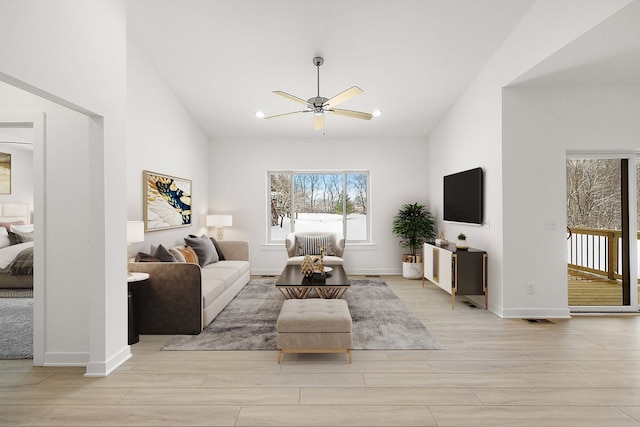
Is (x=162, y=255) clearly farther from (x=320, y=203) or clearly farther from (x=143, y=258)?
(x=320, y=203)

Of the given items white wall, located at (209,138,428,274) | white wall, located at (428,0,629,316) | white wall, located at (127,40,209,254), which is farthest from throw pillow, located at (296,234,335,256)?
white wall, located at (428,0,629,316)

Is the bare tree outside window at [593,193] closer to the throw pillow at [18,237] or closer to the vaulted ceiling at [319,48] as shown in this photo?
the vaulted ceiling at [319,48]

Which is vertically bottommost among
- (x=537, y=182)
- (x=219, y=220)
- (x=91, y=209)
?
(x=219, y=220)

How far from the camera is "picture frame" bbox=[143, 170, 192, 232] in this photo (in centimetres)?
464

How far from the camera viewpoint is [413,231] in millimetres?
6617

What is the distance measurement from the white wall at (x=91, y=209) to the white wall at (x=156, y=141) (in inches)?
50.1

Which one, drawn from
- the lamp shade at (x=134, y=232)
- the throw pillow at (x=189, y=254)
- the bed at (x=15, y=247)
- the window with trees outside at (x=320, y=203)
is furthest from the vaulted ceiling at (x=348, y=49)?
the bed at (x=15, y=247)

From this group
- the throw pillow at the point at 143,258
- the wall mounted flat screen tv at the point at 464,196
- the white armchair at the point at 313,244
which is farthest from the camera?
the white armchair at the point at 313,244

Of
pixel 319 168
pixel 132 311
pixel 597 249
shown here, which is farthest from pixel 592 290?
pixel 132 311

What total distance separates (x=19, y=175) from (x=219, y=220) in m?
3.46

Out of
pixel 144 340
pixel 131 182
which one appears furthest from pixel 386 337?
pixel 131 182

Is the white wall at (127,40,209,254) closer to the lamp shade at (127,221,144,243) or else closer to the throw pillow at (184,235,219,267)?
the throw pillow at (184,235,219,267)

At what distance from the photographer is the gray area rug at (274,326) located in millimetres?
3342

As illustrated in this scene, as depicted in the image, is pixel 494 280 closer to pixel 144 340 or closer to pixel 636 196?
pixel 636 196
